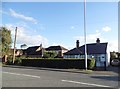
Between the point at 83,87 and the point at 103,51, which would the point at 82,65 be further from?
the point at 83,87

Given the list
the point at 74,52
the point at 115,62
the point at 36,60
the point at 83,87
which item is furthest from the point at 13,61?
the point at 83,87

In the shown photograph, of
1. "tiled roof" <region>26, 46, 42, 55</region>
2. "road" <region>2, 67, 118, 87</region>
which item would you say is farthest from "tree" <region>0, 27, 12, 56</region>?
"road" <region>2, 67, 118, 87</region>

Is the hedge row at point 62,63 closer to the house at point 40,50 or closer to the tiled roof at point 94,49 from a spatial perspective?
the tiled roof at point 94,49

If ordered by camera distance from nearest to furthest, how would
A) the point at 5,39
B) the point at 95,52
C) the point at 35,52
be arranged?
the point at 95,52
the point at 5,39
the point at 35,52

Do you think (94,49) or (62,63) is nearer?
(62,63)

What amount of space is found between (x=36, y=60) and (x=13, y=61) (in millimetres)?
9118

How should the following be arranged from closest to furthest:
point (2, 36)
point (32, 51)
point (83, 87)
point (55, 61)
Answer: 1. point (83, 87)
2. point (55, 61)
3. point (2, 36)
4. point (32, 51)

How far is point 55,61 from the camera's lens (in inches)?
1423

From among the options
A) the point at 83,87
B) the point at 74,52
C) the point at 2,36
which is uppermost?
the point at 2,36

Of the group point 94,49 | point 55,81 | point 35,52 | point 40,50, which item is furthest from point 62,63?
point 40,50

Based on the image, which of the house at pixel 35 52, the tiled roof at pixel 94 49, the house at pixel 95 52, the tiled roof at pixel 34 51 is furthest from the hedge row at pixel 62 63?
the tiled roof at pixel 34 51

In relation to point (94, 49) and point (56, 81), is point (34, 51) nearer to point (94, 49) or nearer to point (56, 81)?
point (94, 49)

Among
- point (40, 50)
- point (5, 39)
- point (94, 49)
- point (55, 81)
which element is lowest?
point (55, 81)

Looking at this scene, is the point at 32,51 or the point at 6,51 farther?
the point at 32,51
